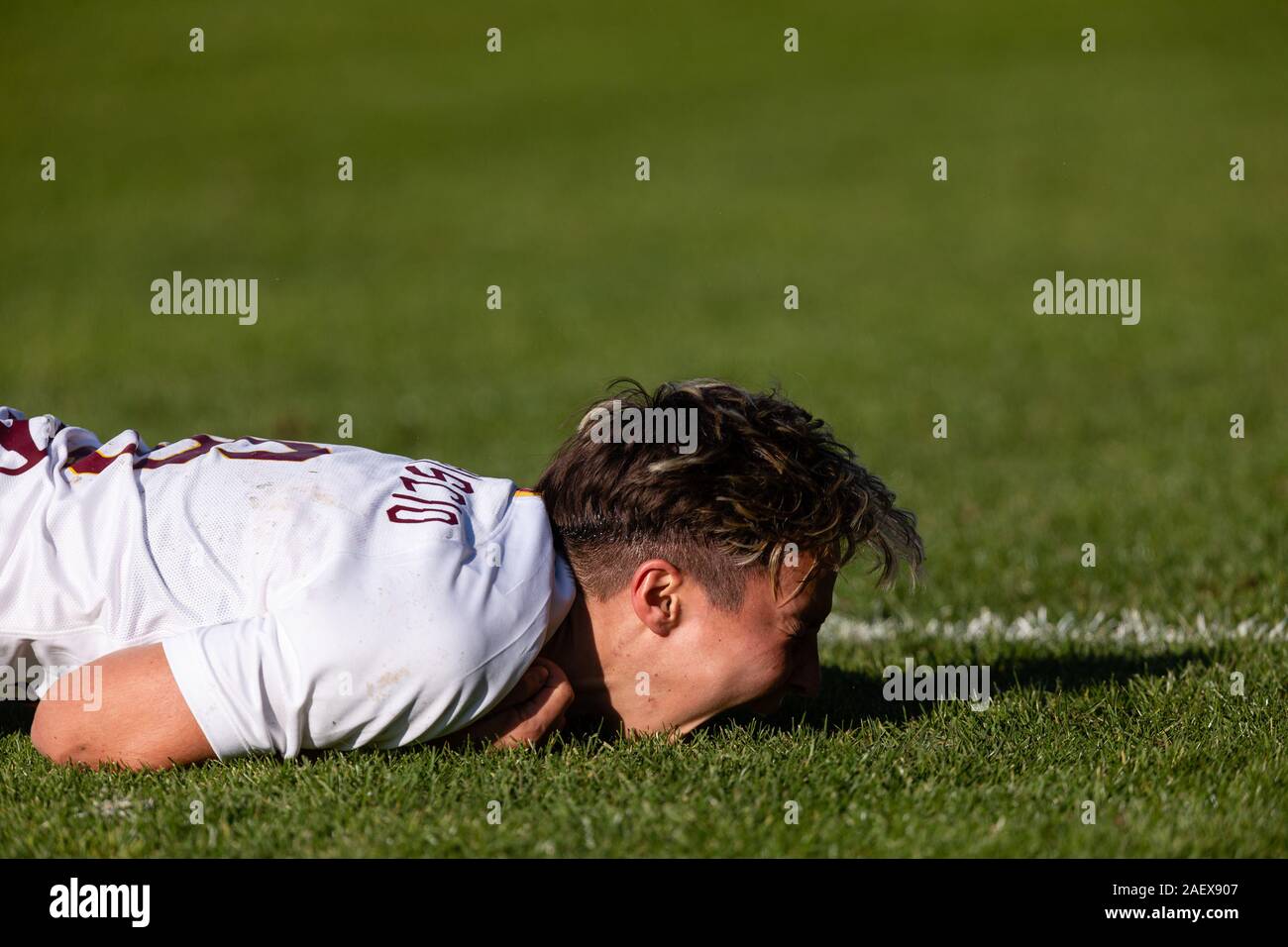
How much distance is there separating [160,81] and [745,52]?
12.3m

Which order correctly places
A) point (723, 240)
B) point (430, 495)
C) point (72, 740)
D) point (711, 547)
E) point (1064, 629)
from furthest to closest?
point (723, 240)
point (1064, 629)
point (711, 547)
point (430, 495)
point (72, 740)

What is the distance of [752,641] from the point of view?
427 cm

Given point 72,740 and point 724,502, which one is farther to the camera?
point 724,502

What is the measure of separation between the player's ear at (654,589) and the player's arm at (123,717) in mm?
1268

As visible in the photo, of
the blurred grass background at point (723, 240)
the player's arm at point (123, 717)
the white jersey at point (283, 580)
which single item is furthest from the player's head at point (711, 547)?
the player's arm at point (123, 717)

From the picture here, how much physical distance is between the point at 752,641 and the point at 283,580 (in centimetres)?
134

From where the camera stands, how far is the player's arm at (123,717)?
387cm

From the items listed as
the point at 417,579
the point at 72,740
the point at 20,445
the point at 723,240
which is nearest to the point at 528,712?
the point at 417,579

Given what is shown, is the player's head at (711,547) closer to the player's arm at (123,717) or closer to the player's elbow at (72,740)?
the player's arm at (123,717)

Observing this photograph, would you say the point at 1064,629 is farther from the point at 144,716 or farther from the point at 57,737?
the point at 57,737

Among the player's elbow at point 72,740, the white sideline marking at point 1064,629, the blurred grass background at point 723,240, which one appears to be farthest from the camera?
the blurred grass background at point 723,240

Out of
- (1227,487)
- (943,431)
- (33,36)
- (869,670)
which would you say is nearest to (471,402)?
(943,431)

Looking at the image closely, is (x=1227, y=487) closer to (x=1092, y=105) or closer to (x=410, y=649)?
(x=410, y=649)

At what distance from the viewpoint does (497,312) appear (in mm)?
16047
